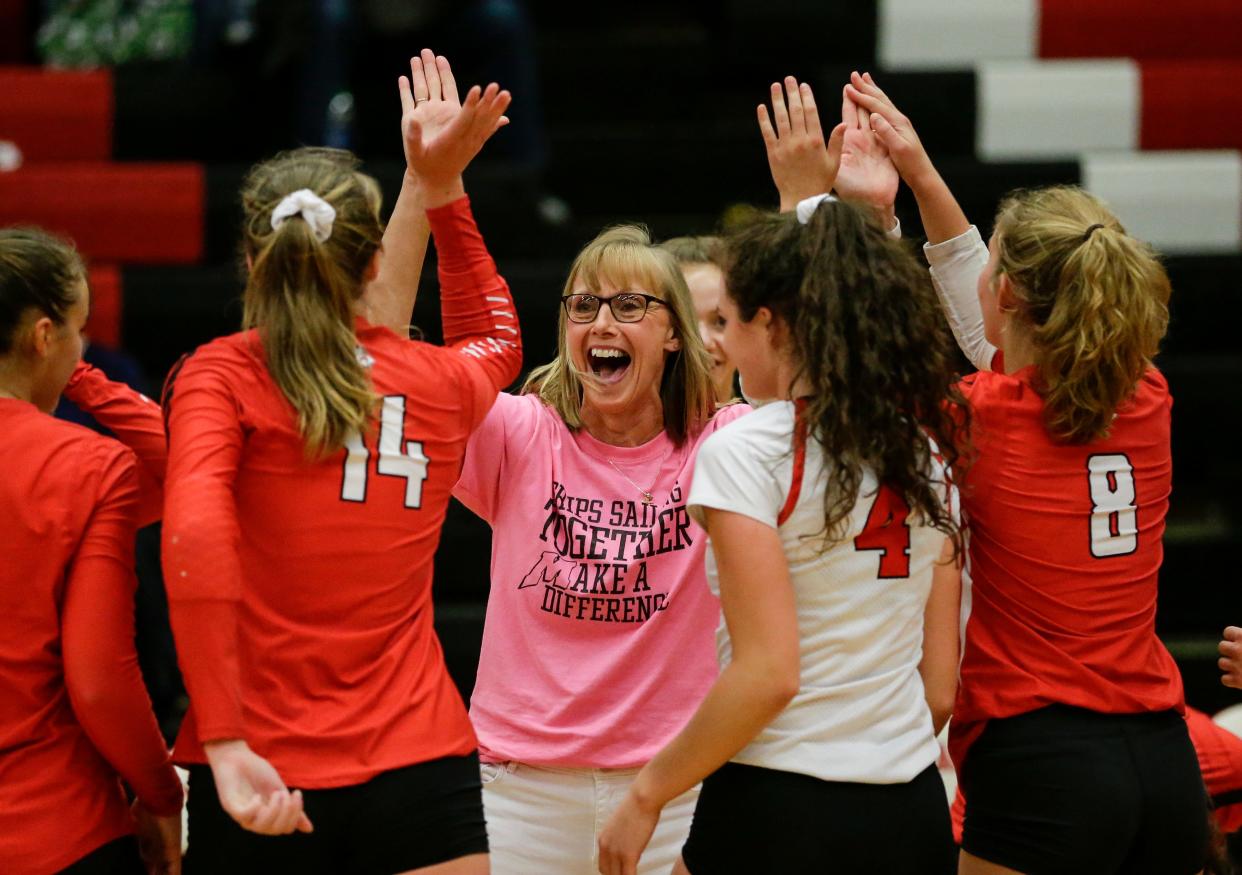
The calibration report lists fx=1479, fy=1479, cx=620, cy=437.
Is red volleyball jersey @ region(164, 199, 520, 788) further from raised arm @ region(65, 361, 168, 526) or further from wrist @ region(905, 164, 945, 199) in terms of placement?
wrist @ region(905, 164, 945, 199)

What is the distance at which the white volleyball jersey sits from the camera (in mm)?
1822

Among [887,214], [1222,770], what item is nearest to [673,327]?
[887,214]

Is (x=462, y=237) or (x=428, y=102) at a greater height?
(x=428, y=102)

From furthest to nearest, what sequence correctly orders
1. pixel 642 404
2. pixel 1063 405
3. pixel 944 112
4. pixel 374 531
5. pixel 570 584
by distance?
pixel 944 112
pixel 642 404
pixel 570 584
pixel 1063 405
pixel 374 531

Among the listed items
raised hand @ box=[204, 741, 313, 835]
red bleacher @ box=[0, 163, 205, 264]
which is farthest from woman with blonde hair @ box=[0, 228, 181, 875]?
red bleacher @ box=[0, 163, 205, 264]

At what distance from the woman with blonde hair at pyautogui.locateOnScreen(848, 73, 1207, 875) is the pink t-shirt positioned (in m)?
0.46

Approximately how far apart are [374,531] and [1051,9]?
15.0ft

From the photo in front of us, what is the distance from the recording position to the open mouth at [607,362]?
8.21 feet

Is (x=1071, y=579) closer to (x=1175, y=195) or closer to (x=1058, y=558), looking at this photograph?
(x=1058, y=558)

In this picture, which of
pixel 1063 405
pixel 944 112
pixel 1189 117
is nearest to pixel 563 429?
pixel 1063 405

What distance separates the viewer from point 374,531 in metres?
1.88

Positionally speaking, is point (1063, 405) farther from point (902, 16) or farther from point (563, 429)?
point (902, 16)

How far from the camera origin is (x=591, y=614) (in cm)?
236

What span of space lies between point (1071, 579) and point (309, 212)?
115 cm
